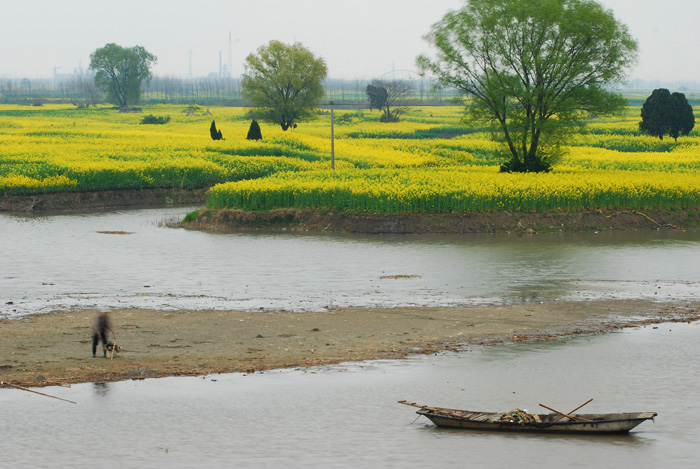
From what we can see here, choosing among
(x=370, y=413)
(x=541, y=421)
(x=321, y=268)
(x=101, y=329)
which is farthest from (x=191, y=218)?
(x=541, y=421)

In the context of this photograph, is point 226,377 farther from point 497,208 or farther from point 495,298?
point 497,208

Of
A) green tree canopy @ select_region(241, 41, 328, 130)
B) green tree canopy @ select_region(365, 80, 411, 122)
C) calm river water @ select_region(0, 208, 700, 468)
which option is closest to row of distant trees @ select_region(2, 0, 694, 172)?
calm river water @ select_region(0, 208, 700, 468)

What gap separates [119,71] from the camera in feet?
560

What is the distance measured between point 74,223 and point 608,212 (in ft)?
79.5

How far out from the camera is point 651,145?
88000 millimetres

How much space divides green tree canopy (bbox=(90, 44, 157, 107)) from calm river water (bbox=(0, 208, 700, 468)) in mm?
143672

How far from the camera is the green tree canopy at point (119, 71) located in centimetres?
16974

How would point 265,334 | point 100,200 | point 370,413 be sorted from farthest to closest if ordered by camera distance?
point 100,200 → point 265,334 → point 370,413

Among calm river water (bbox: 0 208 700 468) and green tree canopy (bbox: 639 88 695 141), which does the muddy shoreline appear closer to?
calm river water (bbox: 0 208 700 468)

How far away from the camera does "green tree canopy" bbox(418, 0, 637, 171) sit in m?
49.7

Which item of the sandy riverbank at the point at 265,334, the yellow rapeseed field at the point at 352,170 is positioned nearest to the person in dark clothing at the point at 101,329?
the sandy riverbank at the point at 265,334

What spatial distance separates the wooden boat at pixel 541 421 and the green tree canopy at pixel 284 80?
83950 millimetres

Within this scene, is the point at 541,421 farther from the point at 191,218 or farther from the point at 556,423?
the point at 191,218

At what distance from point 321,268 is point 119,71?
148 m
